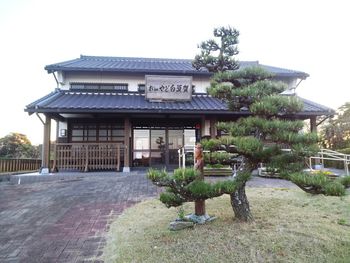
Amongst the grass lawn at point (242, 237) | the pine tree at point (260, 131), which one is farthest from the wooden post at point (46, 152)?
the pine tree at point (260, 131)

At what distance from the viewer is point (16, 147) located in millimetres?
20688

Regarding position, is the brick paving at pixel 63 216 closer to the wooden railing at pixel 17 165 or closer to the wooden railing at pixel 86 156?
the wooden railing at pixel 86 156

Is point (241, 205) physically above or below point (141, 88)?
below

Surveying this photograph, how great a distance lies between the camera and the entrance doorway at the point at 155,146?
1181 cm

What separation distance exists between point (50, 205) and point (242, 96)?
4917 millimetres

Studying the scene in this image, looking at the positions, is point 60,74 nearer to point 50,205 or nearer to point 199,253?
point 50,205

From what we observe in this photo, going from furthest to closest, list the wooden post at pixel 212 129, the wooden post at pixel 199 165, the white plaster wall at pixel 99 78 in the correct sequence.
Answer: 1. the white plaster wall at pixel 99 78
2. the wooden post at pixel 212 129
3. the wooden post at pixel 199 165

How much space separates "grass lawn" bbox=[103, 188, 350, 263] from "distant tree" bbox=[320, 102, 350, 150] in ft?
44.9

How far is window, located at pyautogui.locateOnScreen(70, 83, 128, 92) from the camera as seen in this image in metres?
12.1

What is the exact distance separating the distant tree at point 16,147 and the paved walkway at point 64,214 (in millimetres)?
13937

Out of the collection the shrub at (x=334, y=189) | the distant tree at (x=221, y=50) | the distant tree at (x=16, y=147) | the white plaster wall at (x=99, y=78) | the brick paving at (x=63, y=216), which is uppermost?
the white plaster wall at (x=99, y=78)

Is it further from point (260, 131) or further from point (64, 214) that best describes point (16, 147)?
point (260, 131)

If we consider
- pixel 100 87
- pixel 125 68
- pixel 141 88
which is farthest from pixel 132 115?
pixel 125 68

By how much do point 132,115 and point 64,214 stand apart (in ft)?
20.1
